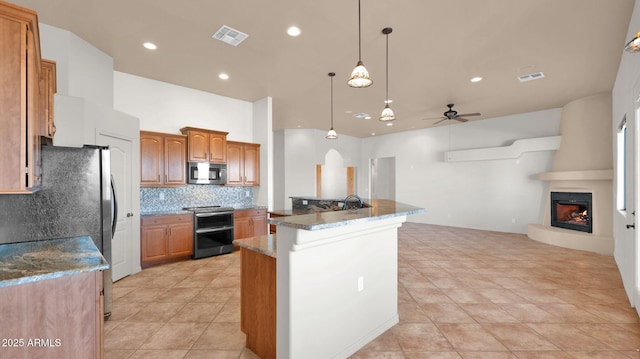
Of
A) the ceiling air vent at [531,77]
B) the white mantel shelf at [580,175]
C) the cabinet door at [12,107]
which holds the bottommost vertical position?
the white mantel shelf at [580,175]

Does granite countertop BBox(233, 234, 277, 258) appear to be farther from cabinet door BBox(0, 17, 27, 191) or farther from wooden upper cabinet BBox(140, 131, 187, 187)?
wooden upper cabinet BBox(140, 131, 187, 187)

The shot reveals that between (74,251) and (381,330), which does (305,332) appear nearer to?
(381,330)

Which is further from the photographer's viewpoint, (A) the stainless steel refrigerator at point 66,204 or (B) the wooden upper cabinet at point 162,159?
(B) the wooden upper cabinet at point 162,159

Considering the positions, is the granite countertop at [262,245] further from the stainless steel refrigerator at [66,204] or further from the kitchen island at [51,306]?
the stainless steel refrigerator at [66,204]

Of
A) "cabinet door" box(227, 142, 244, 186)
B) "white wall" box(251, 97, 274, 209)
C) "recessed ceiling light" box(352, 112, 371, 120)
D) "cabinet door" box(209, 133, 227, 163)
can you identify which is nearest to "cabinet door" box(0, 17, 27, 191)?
"cabinet door" box(209, 133, 227, 163)

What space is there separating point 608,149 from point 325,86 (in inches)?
231

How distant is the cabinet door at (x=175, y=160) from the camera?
481 cm

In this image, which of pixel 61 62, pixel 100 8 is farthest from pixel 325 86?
pixel 61 62

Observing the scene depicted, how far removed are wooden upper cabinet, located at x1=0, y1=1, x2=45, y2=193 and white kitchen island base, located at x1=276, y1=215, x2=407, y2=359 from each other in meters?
1.48

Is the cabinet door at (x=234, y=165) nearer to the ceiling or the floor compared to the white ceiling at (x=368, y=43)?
nearer to the floor

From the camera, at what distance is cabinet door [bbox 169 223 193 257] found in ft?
15.2

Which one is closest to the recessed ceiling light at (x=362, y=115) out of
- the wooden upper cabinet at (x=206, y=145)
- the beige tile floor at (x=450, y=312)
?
the wooden upper cabinet at (x=206, y=145)

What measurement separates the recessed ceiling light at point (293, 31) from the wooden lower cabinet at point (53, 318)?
3030 millimetres

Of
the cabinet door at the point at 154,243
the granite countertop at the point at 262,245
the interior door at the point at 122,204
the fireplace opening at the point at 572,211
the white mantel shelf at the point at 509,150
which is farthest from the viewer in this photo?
the white mantel shelf at the point at 509,150
